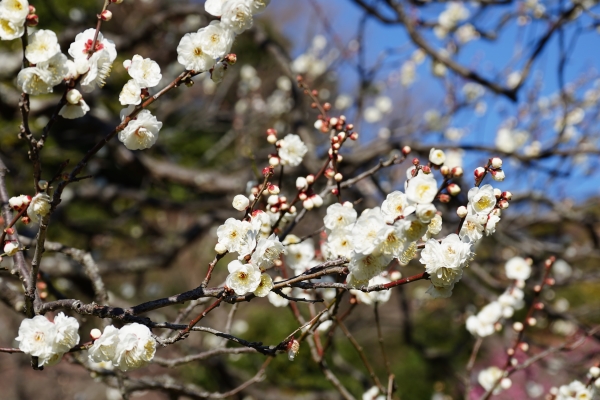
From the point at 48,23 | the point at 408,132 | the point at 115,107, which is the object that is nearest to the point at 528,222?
the point at 408,132

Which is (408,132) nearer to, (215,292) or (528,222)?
(528,222)

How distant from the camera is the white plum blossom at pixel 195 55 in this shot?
116cm

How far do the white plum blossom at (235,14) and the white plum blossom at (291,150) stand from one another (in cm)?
41

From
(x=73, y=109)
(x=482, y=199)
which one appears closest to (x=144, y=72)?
(x=73, y=109)

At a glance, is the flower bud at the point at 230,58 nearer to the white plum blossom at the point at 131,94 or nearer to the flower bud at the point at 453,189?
the white plum blossom at the point at 131,94

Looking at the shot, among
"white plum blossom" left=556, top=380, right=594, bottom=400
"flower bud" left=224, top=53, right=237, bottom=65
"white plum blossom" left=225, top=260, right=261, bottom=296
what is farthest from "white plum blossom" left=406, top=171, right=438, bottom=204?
"white plum blossom" left=556, top=380, right=594, bottom=400

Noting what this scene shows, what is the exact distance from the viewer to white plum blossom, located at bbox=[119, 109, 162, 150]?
115 cm

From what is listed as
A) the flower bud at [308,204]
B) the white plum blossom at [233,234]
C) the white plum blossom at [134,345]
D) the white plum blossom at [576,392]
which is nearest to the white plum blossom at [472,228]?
the flower bud at [308,204]

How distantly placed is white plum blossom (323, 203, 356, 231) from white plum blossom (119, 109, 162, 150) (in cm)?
46

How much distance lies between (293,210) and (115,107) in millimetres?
7364

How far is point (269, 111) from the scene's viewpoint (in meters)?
6.73

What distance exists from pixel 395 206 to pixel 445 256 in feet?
0.49

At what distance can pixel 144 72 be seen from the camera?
1.14 metres

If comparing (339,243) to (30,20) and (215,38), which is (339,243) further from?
(30,20)
